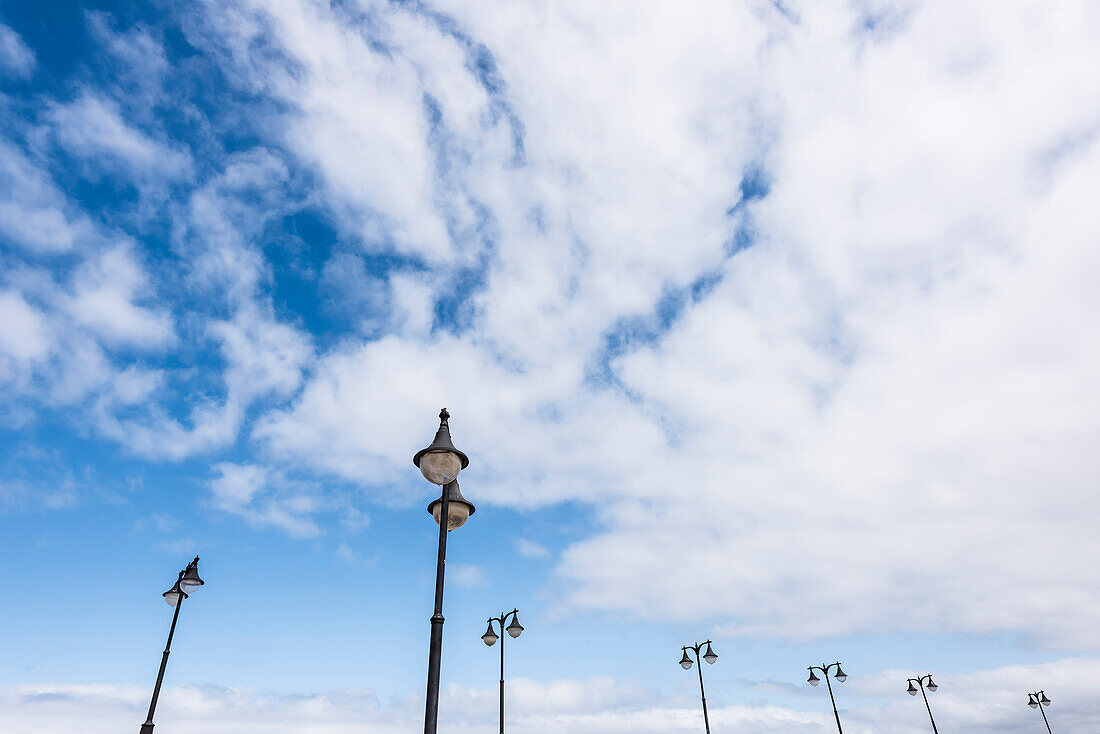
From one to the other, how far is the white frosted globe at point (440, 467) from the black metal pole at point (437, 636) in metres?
0.35

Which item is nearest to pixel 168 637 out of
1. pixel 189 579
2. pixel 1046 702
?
pixel 189 579

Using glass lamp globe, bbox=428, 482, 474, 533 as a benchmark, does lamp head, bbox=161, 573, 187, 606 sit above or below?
above

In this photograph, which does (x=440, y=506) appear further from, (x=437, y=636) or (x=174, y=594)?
(x=174, y=594)

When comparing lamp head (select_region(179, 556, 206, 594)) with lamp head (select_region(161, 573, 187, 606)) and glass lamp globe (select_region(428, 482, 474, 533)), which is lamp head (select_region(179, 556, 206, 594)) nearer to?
lamp head (select_region(161, 573, 187, 606))

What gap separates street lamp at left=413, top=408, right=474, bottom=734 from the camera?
705 cm

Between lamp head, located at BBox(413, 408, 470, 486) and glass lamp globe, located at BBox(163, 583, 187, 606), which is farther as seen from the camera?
glass lamp globe, located at BBox(163, 583, 187, 606)

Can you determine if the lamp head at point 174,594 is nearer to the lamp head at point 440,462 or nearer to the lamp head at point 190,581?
the lamp head at point 190,581

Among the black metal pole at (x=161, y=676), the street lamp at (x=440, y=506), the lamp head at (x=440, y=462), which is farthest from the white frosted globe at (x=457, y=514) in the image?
the black metal pole at (x=161, y=676)

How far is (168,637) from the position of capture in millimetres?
17750

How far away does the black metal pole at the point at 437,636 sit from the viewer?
6941 millimetres

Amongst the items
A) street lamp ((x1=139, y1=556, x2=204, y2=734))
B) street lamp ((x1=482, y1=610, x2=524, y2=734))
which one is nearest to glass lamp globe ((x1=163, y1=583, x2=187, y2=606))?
street lamp ((x1=139, y1=556, x2=204, y2=734))

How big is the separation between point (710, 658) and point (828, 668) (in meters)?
11.8

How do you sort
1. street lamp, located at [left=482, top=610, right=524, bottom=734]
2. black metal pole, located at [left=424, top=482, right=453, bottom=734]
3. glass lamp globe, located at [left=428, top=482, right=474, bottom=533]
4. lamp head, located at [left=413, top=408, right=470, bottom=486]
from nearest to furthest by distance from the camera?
black metal pole, located at [left=424, top=482, right=453, bottom=734] < lamp head, located at [left=413, top=408, right=470, bottom=486] < glass lamp globe, located at [left=428, top=482, right=474, bottom=533] < street lamp, located at [left=482, top=610, right=524, bottom=734]

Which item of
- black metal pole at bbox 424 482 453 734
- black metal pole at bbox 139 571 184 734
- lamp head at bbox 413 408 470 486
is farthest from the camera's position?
black metal pole at bbox 139 571 184 734
